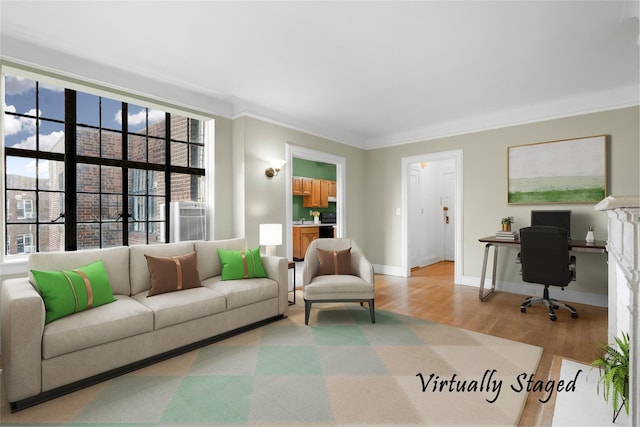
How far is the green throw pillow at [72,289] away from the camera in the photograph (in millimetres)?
2168

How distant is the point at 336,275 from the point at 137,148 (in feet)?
8.74

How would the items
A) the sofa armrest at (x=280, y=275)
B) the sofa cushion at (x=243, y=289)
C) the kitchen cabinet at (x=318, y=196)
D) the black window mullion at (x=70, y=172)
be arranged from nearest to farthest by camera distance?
the sofa cushion at (x=243, y=289) → the black window mullion at (x=70, y=172) → the sofa armrest at (x=280, y=275) → the kitchen cabinet at (x=318, y=196)

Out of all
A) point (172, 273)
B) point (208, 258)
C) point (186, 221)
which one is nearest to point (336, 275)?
point (208, 258)

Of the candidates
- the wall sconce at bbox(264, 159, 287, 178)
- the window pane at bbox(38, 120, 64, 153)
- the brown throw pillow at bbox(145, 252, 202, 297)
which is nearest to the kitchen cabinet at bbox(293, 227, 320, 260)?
the wall sconce at bbox(264, 159, 287, 178)

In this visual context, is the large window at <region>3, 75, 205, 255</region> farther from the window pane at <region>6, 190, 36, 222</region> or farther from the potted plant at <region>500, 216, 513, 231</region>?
the potted plant at <region>500, 216, 513, 231</region>

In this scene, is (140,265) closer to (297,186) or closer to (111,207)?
(111,207)

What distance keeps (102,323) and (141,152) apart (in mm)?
2114

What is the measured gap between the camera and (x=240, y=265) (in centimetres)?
336

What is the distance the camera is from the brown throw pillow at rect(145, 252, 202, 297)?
2.86 meters

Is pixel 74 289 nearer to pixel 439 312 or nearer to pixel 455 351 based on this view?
pixel 455 351

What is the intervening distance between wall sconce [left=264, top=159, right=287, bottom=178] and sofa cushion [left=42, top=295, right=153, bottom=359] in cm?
236

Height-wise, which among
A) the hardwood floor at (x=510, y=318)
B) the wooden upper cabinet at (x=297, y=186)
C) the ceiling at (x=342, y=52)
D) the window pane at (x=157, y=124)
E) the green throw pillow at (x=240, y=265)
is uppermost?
the ceiling at (x=342, y=52)

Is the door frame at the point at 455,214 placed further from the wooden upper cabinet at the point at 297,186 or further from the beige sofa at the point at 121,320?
the beige sofa at the point at 121,320

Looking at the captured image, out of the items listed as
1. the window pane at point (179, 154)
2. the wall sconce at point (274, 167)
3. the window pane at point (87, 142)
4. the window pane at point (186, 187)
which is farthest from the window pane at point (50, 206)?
the wall sconce at point (274, 167)
